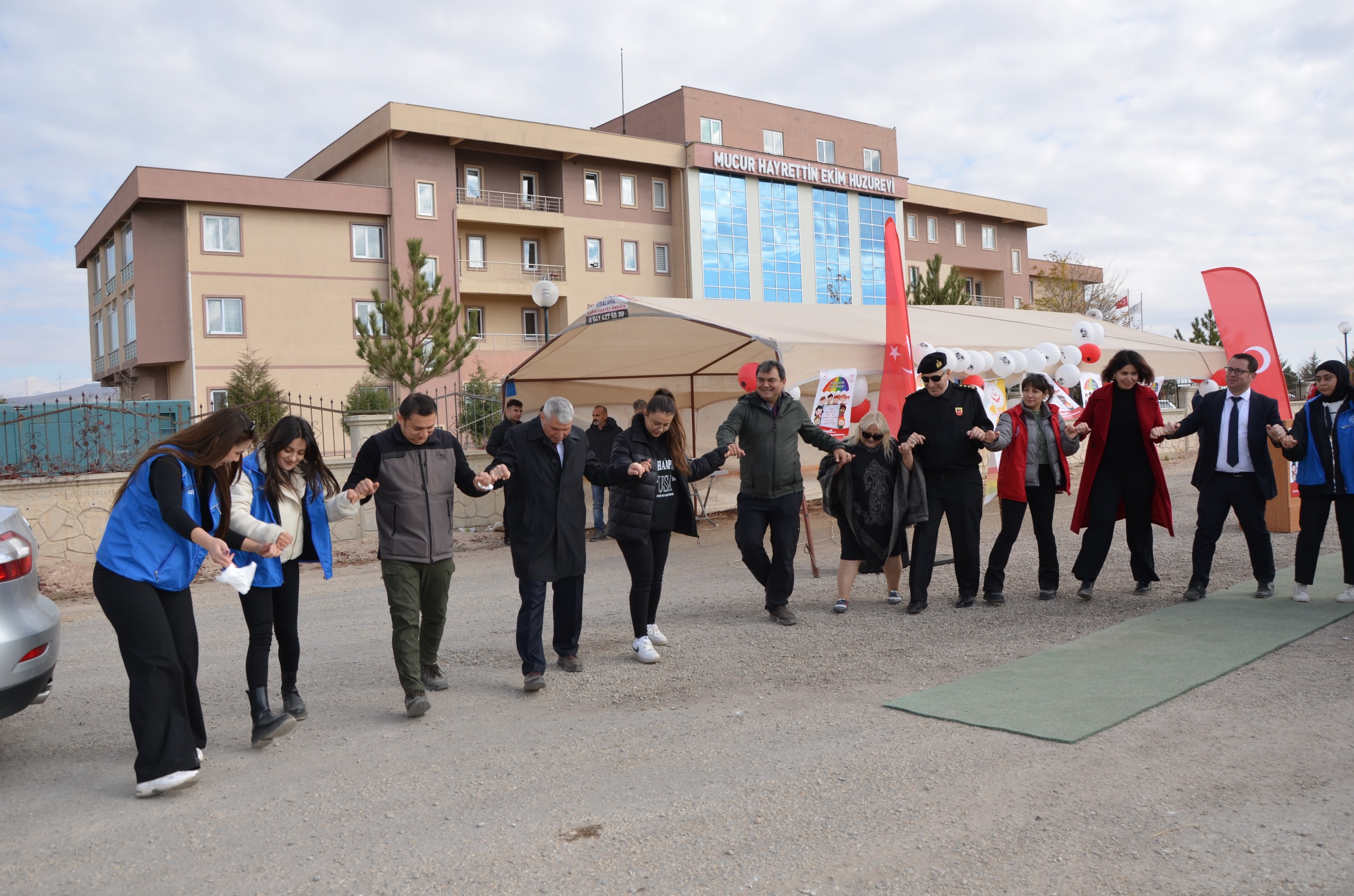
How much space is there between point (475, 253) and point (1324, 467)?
31.7 meters

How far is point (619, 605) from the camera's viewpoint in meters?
8.64

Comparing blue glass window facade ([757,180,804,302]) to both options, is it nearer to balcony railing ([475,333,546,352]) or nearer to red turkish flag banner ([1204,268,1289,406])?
balcony railing ([475,333,546,352])

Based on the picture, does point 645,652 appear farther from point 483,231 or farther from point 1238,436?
point 483,231

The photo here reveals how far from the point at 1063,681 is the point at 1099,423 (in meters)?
3.19

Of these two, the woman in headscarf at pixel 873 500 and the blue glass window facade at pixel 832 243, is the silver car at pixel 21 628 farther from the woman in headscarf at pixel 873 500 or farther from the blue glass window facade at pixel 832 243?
the blue glass window facade at pixel 832 243

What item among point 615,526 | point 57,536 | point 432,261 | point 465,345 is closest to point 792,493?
point 615,526

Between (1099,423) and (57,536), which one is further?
(57,536)

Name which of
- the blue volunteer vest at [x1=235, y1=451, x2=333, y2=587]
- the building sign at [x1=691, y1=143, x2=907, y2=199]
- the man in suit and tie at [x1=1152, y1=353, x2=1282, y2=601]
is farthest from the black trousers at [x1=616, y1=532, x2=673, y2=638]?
the building sign at [x1=691, y1=143, x2=907, y2=199]

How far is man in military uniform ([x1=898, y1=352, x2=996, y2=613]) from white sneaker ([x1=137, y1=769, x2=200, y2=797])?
528 centimetres

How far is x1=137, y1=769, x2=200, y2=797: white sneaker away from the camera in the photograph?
4.21 meters

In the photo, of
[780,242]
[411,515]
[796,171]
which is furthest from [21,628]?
[796,171]

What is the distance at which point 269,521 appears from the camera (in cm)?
504

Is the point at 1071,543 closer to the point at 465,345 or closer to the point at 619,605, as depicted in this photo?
the point at 619,605

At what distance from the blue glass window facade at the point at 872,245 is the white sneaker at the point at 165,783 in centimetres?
4256
